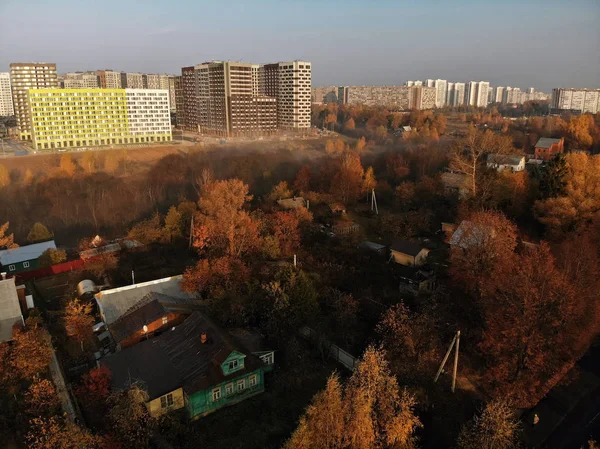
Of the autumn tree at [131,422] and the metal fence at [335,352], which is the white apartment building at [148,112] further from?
the autumn tree at [131,422]

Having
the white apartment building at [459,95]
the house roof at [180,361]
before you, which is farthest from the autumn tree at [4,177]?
the white apartment building at [459,95]

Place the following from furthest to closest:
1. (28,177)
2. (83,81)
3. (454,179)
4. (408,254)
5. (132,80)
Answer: (132,80) → (83,81) → (28,177) → (454,179) → (408,254)

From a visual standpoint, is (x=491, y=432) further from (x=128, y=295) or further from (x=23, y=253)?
(x=23, y=253)

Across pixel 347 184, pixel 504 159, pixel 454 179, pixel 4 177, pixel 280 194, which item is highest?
pixel 504 159

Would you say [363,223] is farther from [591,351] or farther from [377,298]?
[591,351]

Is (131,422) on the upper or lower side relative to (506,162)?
lower

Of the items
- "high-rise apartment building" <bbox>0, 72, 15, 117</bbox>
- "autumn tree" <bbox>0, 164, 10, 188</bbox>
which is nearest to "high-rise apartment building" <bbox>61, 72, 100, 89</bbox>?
"high-rise apartment building" <bbox>0, 72, 15, 117</bbox>

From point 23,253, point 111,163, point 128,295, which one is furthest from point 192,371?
point 111,163
